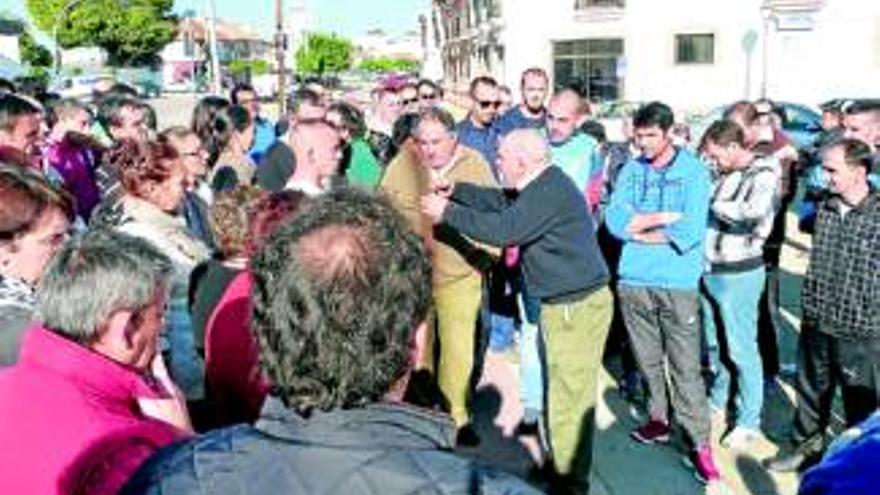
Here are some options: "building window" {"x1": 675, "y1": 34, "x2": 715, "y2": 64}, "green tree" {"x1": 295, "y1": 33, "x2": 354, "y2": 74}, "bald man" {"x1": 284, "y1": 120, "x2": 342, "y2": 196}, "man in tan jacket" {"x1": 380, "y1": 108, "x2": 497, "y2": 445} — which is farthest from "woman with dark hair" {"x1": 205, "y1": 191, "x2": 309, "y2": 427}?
"green tree" {"x1": 295, "y1": 33, "x2": 354, "y2": 74}

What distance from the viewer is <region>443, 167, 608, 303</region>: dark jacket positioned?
4.59 meters

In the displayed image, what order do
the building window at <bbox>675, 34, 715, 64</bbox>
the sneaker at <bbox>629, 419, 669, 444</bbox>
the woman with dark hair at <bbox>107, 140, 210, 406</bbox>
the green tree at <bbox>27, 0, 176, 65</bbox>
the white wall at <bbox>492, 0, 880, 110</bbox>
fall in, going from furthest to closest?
the green tree at <bbox>27, 0, 176, 65</bbox> → the building window at <bbox>675, 34, 715, 64</bbox> → the white wall at <bbox>492, 0, 880, 110</bbox> → the sneaker at <bbox>629, 419, 669, 444</bbox> → the woman with dark hair at <bbox>107, 140, 210, 406</bbox>

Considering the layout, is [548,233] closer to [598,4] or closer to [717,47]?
[717,47]

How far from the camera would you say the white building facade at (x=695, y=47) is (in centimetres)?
3453

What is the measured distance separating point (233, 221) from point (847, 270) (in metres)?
2.94

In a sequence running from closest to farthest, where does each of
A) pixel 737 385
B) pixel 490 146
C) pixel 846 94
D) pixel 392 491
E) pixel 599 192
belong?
pixel 392 491 → pixel 737 385 → pixel 599 192 → pixel 490 146 → pixel 846 94

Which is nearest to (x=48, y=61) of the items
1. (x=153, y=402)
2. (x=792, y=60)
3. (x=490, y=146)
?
(x=792, y=60)

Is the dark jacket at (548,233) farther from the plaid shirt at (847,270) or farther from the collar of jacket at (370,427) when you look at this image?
the collar of jacket at (370,427)

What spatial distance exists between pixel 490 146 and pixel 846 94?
3022cm

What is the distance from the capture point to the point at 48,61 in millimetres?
65438

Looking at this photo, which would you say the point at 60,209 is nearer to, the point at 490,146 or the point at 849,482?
the point at 849,482

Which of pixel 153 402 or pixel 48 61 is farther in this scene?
pixel 48 61

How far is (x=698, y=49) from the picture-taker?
3725 centimetres

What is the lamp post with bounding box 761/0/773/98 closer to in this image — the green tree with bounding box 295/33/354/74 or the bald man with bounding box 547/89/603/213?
the bald man with bounding box 547/89/603/213
